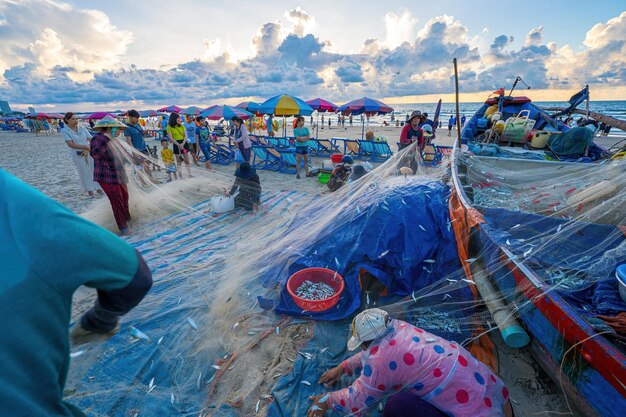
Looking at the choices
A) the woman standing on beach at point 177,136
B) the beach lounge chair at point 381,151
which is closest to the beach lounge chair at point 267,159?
the woman standing on beach at point 177,136

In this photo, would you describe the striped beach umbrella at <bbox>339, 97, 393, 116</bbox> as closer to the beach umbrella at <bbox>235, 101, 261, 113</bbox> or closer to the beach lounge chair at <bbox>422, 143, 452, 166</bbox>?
the beach lounge chair at <bbox>422, 143, 452, 166</bbox>

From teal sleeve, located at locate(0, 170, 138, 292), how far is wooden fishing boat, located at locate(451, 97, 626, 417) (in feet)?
8.06

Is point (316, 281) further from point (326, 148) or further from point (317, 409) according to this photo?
point (326, 148)

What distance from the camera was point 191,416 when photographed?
216 centimetres

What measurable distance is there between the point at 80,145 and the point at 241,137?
12.9 feet

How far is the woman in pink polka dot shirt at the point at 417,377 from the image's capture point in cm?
165

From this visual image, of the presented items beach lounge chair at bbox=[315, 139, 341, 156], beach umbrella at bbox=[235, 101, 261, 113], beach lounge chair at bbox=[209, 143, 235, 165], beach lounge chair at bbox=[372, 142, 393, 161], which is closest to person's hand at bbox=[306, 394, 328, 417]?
beach umbrella at bbox=[235, 101, 261, 113]

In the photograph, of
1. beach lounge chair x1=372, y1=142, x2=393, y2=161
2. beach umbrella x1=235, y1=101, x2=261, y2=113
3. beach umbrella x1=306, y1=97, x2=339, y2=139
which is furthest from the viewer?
beach umbrella x1=306, y1=97, x2=339, y2=139

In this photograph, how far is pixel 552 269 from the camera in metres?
2.38

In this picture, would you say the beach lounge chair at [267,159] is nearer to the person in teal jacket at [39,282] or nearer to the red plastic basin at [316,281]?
the red plastic basin at [316,281]

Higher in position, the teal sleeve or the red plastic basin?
the teal sleeve

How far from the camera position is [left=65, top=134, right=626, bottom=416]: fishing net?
2230 millimetres

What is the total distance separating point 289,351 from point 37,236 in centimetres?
246

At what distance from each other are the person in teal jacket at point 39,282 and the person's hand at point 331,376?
6.00ft
